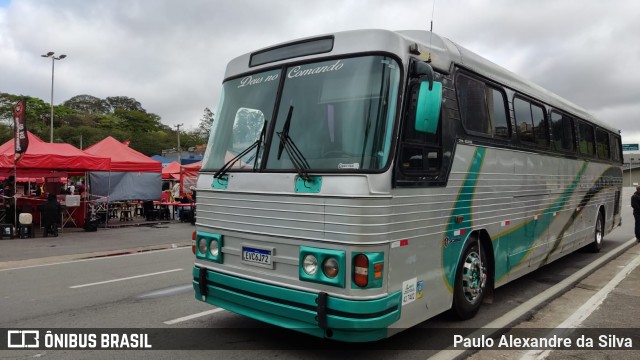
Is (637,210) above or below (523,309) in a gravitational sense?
above

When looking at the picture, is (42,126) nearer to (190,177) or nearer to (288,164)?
(190,177)

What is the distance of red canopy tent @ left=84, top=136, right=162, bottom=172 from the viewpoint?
18656mm

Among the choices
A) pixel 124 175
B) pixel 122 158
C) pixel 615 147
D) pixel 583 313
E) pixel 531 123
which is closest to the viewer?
pixel 583 313

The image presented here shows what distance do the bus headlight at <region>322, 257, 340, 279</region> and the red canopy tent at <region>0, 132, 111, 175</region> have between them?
14351mm

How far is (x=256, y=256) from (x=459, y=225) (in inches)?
90.2

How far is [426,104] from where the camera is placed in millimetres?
4164

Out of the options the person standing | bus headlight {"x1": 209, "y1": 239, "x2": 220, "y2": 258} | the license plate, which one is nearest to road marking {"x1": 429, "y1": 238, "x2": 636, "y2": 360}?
the license plate

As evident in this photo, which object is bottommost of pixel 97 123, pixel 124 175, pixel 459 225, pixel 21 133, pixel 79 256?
pixel 79 256

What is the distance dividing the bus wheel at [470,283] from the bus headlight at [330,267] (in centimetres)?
194

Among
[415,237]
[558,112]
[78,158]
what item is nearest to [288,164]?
[415,237]

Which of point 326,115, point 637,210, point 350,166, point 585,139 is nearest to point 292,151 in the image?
point 326,115

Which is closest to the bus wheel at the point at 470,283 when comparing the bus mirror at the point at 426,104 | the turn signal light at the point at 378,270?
the turn signal light at the point at 378,270

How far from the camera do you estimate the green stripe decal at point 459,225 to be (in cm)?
497

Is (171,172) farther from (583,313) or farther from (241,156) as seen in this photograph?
(583,313)
